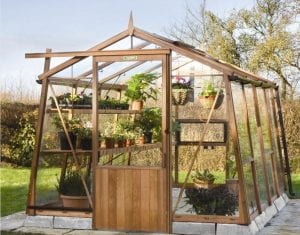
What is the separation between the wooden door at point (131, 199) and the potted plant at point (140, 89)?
1010 mm

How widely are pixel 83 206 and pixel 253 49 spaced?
431 inches

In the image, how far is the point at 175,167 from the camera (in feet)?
27.2

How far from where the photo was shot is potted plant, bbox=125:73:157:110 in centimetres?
700

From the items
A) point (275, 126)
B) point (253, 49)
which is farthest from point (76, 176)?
point (253, 49)

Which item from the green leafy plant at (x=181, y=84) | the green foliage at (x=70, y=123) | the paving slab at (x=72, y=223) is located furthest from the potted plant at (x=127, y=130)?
the paving slab at (x=72, y=223)

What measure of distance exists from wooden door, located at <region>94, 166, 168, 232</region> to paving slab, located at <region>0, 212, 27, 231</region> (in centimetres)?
110

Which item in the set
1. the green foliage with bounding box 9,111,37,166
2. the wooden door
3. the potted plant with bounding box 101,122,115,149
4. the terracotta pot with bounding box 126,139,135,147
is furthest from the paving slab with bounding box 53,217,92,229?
the green foliage with bounding box 9,111,37,166

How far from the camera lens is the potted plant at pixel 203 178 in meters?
6.87

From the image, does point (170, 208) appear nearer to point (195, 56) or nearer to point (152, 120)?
point (152, 120)

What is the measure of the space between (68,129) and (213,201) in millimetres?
1966

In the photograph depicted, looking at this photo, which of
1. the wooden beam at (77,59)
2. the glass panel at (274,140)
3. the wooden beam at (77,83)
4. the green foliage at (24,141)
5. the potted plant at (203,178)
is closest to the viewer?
the wooden beam at (77,59)

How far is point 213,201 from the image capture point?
6.50 metres

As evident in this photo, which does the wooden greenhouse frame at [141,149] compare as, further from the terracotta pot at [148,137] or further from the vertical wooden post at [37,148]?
the terracotta pot at [148,137]

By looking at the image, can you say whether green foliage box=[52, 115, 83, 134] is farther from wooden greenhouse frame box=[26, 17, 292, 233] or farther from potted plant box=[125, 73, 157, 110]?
potted plant box=[125, 73, 157, 110]
